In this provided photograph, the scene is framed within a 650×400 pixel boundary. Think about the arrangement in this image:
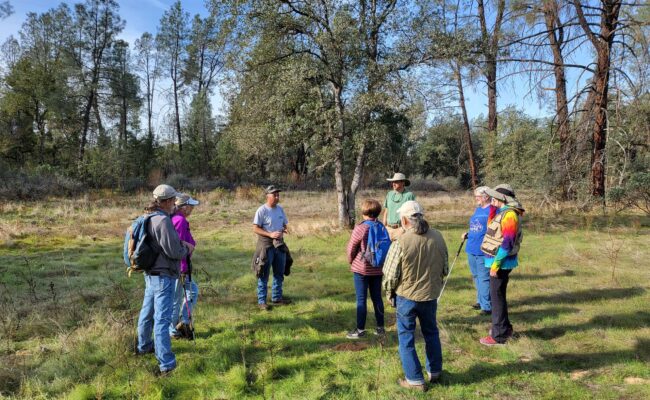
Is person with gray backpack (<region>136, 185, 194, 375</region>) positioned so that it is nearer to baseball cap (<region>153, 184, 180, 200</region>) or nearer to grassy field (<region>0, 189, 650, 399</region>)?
baseball cap (<region>153, 184, 180, 200</region>)

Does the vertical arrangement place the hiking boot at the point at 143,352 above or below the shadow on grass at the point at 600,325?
above

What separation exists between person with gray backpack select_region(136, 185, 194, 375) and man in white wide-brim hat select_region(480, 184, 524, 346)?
11.1 feet

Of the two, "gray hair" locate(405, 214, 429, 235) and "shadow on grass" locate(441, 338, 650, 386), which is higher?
"gray hair" locate(405, 214, 429, 235)

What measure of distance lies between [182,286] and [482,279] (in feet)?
13.0

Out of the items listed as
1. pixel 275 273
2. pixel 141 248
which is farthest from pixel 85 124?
pixel 141 248

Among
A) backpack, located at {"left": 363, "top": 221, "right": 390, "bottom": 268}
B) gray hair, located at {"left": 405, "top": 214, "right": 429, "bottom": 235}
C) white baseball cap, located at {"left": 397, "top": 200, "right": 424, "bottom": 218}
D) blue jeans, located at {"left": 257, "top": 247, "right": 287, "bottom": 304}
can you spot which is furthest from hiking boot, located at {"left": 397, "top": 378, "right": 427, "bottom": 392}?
blue jeans, located at {"left": 257, "top": 247, "right": 287, "bottom": 304}

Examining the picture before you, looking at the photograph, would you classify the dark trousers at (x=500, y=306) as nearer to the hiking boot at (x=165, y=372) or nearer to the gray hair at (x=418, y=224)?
the gray hair at (x=418, y=224)

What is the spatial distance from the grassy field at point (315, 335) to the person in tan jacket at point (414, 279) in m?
0.32

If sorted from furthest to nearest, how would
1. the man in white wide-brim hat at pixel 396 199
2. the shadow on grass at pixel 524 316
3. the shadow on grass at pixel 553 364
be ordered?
the man in white wide-brim hat at pixel 396 199 < the shadow on grass at pixel 524 316 < the shadow on grass at pixel 553 364

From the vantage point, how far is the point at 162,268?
398 cm

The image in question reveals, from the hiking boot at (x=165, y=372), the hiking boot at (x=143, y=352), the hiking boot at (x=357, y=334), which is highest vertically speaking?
the hiking boot at (x=143, y=352)

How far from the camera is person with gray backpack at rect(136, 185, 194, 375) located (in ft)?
12.8

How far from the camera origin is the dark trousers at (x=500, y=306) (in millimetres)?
4602

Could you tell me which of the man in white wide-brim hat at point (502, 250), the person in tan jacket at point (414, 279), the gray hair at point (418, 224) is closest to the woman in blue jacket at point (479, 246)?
the man in white wide-brim hat at point (502, 250)
